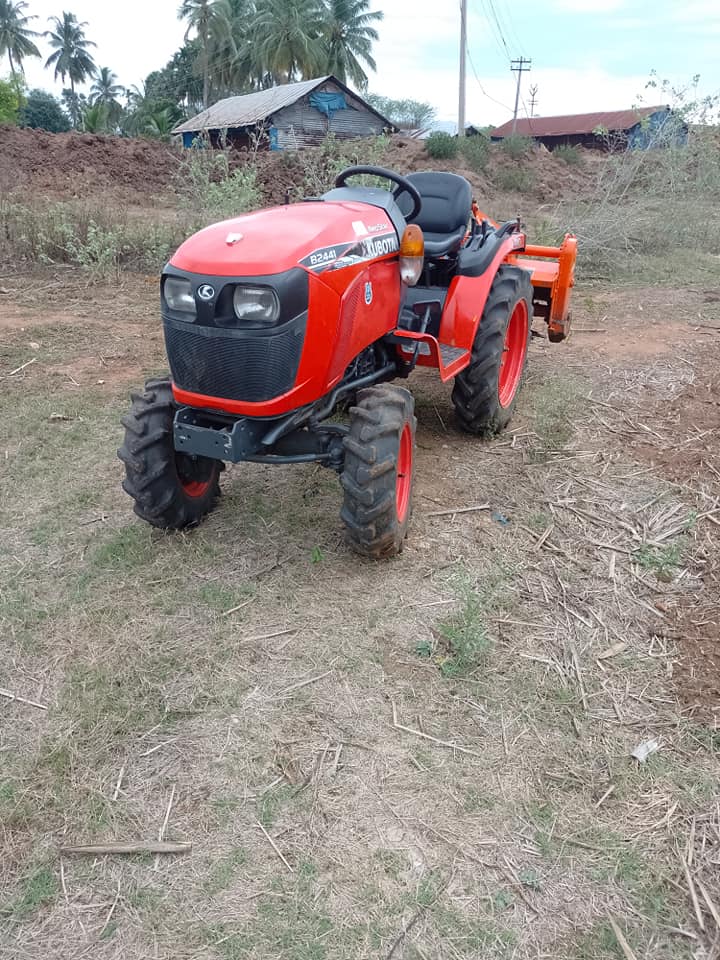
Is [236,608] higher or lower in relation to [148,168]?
lower

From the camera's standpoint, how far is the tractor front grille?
2.90 m

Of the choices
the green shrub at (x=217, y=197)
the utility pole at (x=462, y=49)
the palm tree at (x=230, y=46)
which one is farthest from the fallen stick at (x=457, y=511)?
the palm tree at (x=230, y=46)

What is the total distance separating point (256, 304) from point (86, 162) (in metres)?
18.2

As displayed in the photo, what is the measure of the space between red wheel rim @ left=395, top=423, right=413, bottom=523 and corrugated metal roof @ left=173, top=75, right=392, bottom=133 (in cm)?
2689

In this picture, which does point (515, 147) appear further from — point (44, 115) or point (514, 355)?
point (44, 115)

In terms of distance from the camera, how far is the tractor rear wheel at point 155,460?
3.27 m

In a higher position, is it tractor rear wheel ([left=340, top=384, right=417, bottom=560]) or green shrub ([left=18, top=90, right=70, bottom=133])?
green shrub ([left=18, top=90, right=70, bottom=133])

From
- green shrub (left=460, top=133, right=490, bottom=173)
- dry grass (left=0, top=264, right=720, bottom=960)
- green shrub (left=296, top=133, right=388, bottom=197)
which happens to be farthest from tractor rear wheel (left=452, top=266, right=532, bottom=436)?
green shrub (left=460, top=133, right=490, bottom=173)

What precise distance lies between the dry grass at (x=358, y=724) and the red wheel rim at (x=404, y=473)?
0.76ft

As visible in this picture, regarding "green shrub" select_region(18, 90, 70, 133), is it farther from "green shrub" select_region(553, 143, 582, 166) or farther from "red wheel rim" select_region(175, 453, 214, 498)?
"red wheel rim" select_region(175, 453, 214, 498)

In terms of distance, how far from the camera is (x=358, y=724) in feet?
8.43

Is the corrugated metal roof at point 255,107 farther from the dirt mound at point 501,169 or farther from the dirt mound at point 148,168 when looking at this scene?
the dirt mound at point 148,168

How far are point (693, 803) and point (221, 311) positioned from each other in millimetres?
2328

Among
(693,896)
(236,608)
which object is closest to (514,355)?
(236,608)
